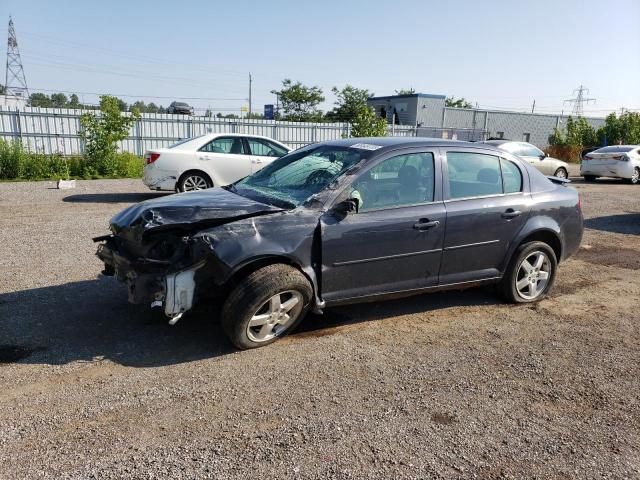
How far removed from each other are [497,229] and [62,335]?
412cm

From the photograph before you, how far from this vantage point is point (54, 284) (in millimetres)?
5785

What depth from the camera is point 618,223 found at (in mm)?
10906

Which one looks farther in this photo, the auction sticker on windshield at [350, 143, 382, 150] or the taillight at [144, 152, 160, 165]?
the taillight at [144, 152, 160, 165]

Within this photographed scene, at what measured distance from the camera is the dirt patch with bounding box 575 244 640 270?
7.60 meters

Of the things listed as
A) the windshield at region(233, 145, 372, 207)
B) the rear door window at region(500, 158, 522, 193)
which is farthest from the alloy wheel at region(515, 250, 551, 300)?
the windshield at region(233, 145, 372, 207)

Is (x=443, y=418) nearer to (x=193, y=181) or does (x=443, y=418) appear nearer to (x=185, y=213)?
(x=185, y=213)

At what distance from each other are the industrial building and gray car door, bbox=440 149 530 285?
3878 cm

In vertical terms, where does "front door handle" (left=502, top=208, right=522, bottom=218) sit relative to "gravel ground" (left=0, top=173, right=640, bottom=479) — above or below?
above

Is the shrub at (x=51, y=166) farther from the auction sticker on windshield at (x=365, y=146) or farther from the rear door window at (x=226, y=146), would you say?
the auction sticker on windshield at (x=365, y=146)

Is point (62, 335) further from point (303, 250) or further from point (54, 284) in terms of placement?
point (303, 250)

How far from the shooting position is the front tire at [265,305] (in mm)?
4062

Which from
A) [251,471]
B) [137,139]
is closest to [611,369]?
[251,471]

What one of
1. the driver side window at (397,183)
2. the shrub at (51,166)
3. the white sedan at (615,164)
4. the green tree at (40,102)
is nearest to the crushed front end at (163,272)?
the driver side window at (397,183)

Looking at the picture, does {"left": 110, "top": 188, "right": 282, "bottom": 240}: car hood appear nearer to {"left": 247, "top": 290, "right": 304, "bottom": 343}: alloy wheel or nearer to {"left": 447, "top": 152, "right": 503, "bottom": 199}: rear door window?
{"left": 247, "top": 290, "right": 304, "bottom": 343}: alloy wheel
